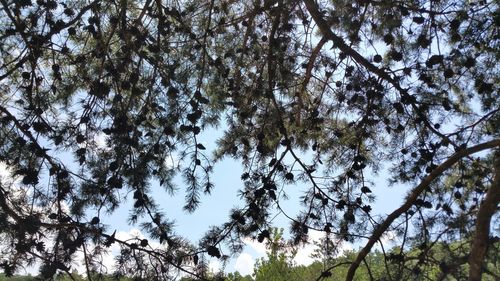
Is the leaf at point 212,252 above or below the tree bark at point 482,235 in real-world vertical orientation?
above

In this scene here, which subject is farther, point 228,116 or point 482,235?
point 228,116

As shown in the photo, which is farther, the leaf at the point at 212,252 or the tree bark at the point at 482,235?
the leaf at the point at 212,252

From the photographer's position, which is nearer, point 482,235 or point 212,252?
point 482,235

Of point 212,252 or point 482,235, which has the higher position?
point 212,252

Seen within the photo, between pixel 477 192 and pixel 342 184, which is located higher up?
pixel 342 184

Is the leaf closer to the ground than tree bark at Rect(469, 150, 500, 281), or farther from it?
farther from it

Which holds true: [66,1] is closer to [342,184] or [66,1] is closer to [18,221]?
[18,221]

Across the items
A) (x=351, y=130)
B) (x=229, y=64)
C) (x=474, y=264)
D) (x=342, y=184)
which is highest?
(x=229, y=64)

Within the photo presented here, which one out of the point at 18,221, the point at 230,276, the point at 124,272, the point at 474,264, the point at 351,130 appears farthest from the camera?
the point at 230,276

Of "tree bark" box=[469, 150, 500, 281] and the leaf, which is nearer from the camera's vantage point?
"tree bark" box=[469, 150, 500, 281]

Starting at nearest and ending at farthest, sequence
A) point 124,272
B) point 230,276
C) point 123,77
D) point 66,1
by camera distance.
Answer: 1. point 124,272
2. point 66,1
3. point 123,77
4. point 230,276

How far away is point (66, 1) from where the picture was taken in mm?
3445

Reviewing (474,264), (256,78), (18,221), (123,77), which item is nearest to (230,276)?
(256,78)

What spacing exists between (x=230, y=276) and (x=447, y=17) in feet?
16.6
